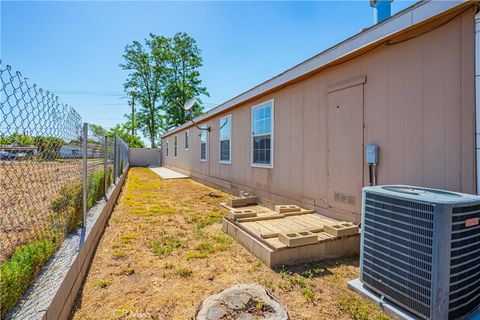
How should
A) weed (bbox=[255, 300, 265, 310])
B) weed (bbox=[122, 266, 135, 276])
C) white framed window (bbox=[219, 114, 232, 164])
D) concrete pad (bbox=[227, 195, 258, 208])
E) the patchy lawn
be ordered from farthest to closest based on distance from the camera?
white framed window (bbox=[219, 114, 232, 164]), concrete pad (bbox=[227, 195, 258, 208]), weed (bbox=[122, 266, 135, 276]), the patchy lawn, weed (bbox=[255, 300, 265, 310])

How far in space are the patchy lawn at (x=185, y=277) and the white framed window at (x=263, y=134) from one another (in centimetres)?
230

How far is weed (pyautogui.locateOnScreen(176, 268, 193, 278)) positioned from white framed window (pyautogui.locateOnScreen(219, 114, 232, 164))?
5176 millimetres

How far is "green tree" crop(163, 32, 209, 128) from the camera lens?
25.2 metres

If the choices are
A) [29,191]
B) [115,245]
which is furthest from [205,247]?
[29,191]

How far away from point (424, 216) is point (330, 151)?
2.27 meters

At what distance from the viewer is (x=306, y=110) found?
448 cm

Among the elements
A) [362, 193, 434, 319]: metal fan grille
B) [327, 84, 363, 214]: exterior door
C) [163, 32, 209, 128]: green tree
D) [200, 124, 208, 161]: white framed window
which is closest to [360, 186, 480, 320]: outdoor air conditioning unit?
[362, 193, 434, 319]: metal fan grille

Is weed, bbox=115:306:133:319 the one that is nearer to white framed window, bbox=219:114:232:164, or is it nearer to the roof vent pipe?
the roof vent pipe

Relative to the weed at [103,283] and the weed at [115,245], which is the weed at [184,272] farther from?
the weed at [115,245]

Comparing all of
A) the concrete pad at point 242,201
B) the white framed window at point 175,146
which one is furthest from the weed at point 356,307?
the white framed window at point 175,146

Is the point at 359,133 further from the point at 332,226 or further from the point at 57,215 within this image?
the point at 57,215

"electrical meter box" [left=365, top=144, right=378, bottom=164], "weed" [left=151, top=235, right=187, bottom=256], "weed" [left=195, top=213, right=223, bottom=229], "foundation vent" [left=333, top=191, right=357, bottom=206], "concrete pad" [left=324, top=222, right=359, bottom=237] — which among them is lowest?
"weed" [left=151, top=235, right=187, bottom=256]

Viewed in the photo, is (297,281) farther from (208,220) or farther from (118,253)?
(208,220)

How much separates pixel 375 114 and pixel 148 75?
2614 centimetres
